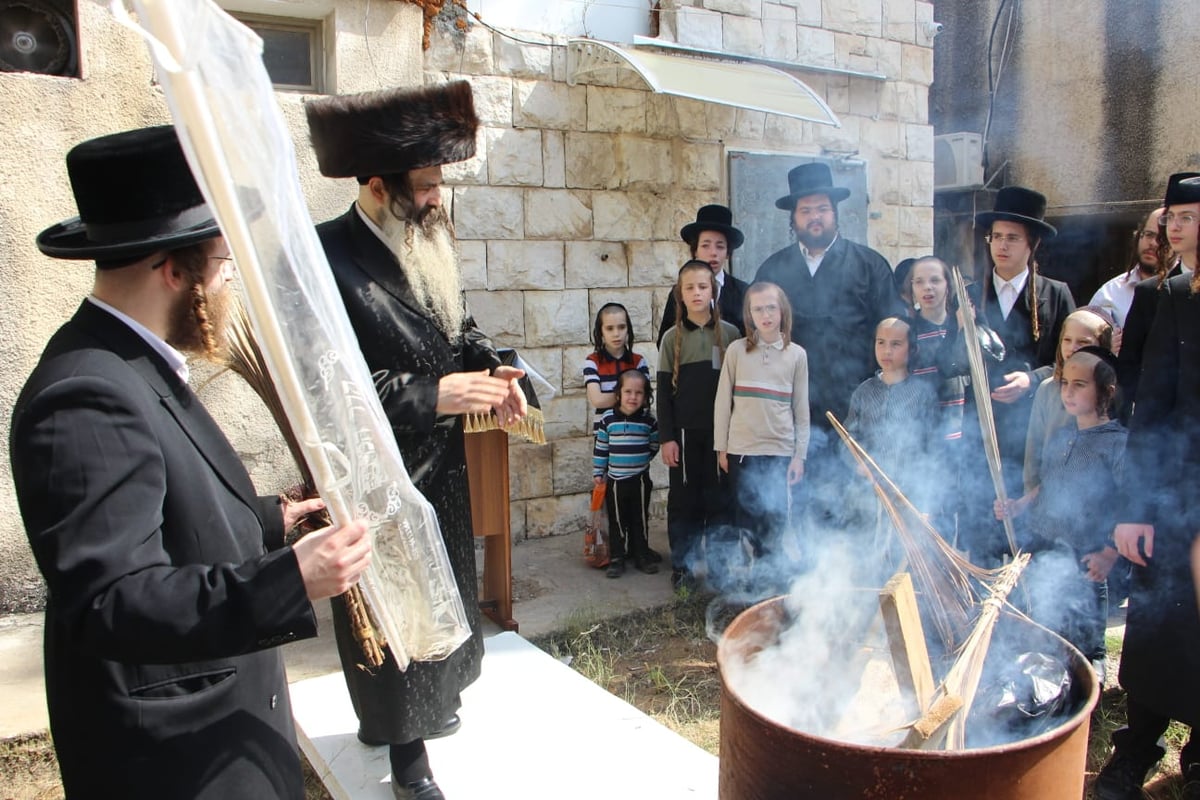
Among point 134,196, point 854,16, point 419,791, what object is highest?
point 854,16

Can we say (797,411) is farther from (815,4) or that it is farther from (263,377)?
(815,4)

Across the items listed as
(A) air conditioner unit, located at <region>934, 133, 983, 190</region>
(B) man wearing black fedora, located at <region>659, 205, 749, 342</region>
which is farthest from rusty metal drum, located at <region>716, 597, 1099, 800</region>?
(A) air conditioner unit, located at <region>934, 133, 983, 190</region>

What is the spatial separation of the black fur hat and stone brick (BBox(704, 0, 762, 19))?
450cm

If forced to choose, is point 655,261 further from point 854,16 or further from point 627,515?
point 854,16

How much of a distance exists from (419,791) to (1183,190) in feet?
10.6

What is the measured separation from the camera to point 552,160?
241 inches

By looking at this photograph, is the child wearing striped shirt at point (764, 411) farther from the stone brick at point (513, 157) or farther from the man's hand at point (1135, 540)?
the stone brick at point (513, 157)

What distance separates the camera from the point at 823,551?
14.9 ft

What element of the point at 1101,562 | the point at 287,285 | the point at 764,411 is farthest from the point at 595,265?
the point at 287,285

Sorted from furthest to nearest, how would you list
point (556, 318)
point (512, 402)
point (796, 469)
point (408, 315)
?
→ point (556, 318), point (796, 469), point (512, 402), point (408, 315)

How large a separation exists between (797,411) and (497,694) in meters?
2.24

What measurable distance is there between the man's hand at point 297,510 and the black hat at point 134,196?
0.74 meters

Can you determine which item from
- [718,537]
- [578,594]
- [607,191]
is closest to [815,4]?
[607,191]

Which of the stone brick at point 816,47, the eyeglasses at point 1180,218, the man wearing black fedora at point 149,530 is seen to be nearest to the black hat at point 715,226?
the stone brick at point 816,47
